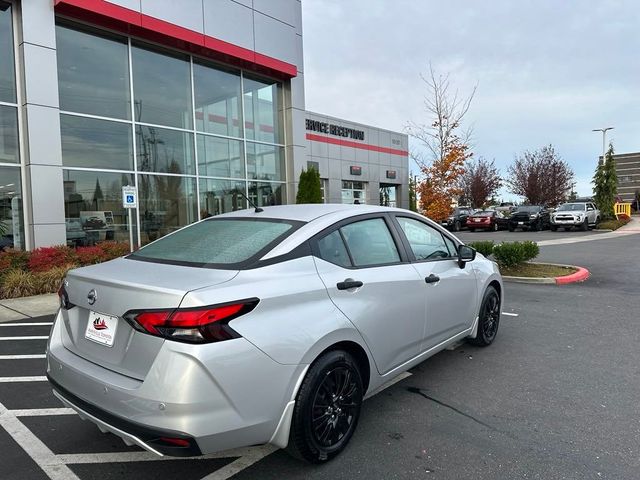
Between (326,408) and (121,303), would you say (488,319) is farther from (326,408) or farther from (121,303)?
(121,303)

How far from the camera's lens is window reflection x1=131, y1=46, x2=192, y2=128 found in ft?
43.3

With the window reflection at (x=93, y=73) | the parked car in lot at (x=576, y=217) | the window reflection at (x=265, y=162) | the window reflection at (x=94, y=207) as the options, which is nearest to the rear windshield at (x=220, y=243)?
the window reflection at (x=94, y=207)

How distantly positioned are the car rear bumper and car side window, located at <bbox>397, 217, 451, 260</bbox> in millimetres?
1871

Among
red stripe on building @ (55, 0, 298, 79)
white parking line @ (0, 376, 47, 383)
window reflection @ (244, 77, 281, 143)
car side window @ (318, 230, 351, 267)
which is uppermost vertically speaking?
red stripe on building @ (55, 0, 298, 79)

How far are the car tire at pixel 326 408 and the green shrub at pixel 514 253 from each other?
8287 millimetres

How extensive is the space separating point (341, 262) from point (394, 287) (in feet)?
1.78

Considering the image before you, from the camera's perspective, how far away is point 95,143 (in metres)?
12.2

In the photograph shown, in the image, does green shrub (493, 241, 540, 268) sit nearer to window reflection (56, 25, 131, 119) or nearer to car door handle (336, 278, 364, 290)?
car door handle (336, 278, 364, 290)

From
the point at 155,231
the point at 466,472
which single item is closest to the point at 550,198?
the point at 155,231

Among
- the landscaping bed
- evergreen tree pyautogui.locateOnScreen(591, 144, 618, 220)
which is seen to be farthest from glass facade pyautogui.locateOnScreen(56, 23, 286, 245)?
evergreen tree pyautogui.locateOnScreen(591, 144, 618, 220)

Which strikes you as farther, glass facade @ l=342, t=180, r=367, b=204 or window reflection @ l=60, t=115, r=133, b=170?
glass facade @ l=342, t=180, r=367, b=204

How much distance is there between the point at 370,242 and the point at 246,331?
1490 mm

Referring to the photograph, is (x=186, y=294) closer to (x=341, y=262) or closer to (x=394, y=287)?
(x=341, y=262)

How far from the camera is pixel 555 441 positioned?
3.22 m
